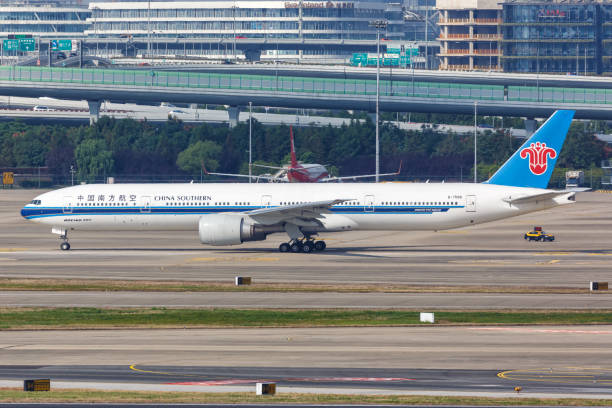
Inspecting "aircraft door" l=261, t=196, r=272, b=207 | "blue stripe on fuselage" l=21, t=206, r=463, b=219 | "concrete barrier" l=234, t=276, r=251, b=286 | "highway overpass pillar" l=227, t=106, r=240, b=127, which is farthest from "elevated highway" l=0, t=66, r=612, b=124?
"concrete barrier" l=234, t=276, r=251, b=286

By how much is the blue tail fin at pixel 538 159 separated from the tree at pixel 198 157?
71.3m

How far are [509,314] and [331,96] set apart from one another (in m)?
112

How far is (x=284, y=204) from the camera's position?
61.6 m

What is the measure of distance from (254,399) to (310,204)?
35008 millimetres

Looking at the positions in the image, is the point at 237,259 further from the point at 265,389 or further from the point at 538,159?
the point at 265,389

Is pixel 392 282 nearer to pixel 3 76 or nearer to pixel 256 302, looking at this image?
pixel 256 302

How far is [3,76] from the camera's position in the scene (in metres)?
151

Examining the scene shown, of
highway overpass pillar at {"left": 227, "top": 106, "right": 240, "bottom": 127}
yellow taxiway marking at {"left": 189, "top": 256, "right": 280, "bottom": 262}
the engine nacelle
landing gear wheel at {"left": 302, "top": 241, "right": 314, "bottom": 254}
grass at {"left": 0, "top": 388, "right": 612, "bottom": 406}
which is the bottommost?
grass at {"left": 0, "top": 388, "right": 612, "bottom": 406}

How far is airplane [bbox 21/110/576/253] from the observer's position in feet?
196

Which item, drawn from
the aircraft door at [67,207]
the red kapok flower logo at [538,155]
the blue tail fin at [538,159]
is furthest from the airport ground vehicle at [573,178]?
the aircraft door at [67,207]

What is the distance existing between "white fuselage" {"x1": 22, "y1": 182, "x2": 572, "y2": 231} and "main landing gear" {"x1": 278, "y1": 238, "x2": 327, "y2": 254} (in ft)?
4.95

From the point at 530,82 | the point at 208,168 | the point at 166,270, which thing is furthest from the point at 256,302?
the point at 530,82

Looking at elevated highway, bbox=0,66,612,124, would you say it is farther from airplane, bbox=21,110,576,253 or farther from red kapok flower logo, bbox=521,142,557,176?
red kapok flower logo, bbox=521,142,557,176

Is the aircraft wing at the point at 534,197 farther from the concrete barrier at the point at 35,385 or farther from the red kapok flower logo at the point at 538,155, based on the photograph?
the concrete barrier at the point at 35,385
